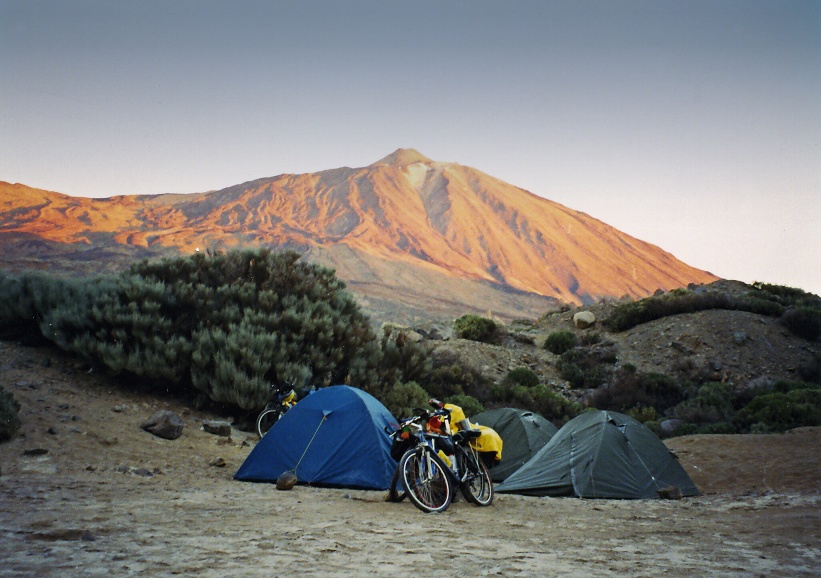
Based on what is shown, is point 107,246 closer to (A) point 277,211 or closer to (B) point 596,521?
(A) point 277,211

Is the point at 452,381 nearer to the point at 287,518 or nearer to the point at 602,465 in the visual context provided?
the point at 602,465

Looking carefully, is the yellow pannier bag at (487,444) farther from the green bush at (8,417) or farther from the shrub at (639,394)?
the shrub at (639,394)

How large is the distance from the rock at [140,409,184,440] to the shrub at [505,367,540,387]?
13955 millimetres

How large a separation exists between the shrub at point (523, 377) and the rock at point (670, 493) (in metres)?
12.8

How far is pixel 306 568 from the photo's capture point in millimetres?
4574

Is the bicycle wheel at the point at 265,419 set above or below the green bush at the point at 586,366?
below

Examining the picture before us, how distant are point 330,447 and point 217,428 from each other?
119 inches

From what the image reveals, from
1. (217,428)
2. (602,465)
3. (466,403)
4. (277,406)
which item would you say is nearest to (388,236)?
(466,403)

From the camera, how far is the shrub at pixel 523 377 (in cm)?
2327

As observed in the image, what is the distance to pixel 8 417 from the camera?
30.3ft

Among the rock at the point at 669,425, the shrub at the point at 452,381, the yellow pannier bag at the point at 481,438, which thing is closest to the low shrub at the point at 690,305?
the shrub at the point at 452,381

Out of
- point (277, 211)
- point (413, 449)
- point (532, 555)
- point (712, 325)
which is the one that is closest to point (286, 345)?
point (413, 449)

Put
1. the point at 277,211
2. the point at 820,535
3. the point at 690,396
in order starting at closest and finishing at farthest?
1. the point at 820,535
2. the point at 690,396
3. the point at 277,211

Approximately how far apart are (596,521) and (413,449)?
217cm
